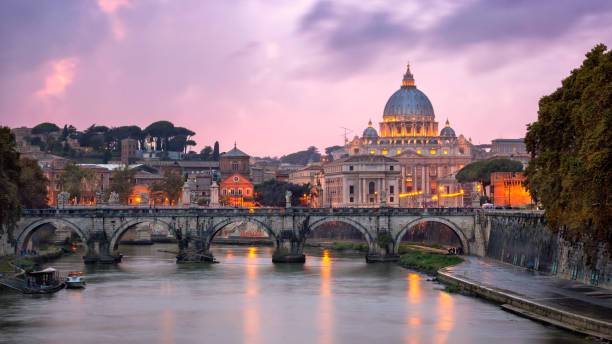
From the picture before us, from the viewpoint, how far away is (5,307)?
52219 millimetres

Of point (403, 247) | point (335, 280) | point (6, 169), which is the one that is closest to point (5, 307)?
point (6, 169)

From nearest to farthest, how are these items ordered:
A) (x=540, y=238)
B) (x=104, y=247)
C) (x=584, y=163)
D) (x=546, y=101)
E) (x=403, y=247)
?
(x=584, y=163)
(x=546, y=101)
(x=540, y=238)
(x=104, y=247)
(x=403, y=247)

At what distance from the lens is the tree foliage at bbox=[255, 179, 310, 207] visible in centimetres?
16538

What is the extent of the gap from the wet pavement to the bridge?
1513 centimetres

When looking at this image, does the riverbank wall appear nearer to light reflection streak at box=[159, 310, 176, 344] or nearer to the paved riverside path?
the paved riverside path

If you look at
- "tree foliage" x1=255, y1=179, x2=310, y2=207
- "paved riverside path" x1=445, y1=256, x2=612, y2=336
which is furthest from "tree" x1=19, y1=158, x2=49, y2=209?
"tree foliage" x1=255, y1=179, x2=310, y2=207

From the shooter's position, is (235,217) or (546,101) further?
(235,217)

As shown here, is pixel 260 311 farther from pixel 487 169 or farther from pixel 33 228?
pixel 487 169

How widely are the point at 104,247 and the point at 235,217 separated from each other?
1188 centimetres

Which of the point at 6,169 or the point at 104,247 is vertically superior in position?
the point at 6,169

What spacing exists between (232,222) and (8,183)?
24752 mm

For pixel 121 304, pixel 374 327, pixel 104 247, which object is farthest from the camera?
pixel 104 247

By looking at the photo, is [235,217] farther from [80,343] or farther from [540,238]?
[80,343]

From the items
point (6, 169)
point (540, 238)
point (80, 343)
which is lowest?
point (80, 343)
